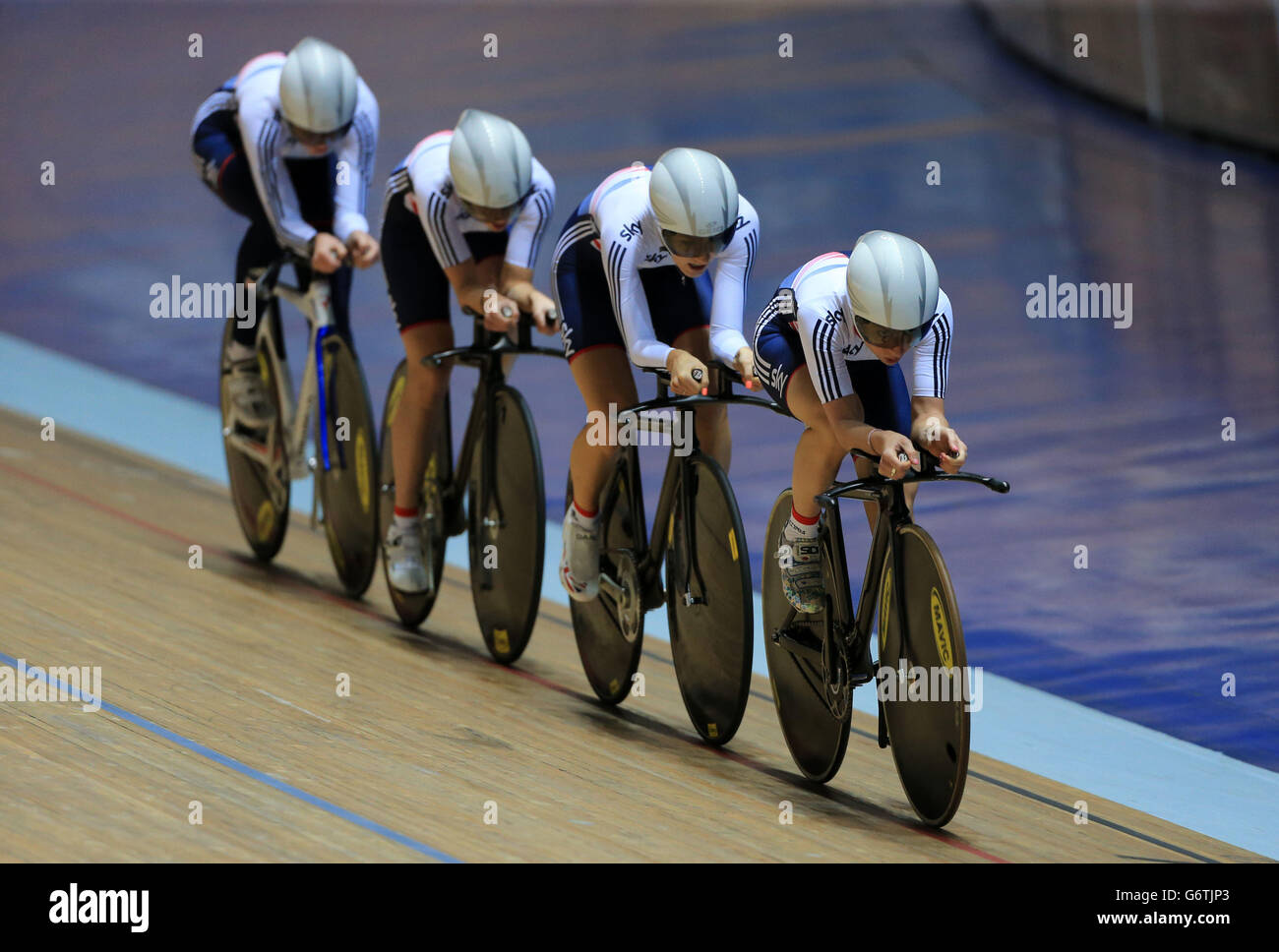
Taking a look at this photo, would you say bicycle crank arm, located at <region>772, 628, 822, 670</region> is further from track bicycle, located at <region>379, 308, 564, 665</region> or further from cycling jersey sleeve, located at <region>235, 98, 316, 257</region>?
cycling jersey sleeve, located at <region>235, 98, 316, 257</region>

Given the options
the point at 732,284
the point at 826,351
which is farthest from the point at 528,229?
the point at 826,351

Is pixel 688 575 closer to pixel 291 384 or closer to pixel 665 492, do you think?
pixel 665 492

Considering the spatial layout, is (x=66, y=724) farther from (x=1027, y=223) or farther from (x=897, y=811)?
(x=1027, y=223)

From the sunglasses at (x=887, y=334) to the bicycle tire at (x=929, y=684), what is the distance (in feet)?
1.15

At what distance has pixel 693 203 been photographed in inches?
140

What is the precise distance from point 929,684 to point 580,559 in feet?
3.67

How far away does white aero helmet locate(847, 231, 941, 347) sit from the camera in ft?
10.5

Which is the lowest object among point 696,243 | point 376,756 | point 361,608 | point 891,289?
point 376,756

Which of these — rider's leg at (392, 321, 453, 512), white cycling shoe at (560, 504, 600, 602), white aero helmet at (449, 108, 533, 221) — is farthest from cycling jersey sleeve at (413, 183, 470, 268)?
white cycling shoe at (560, 504, 600, 602)

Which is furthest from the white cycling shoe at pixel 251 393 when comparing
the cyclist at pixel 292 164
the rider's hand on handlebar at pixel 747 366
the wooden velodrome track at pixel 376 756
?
the rider's hand on handlebar at pixel 747 366

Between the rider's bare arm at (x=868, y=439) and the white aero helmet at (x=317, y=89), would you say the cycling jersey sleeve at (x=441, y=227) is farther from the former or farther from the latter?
the rider's bare arm at (x=868, y=439)

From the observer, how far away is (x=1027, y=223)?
1015cm
